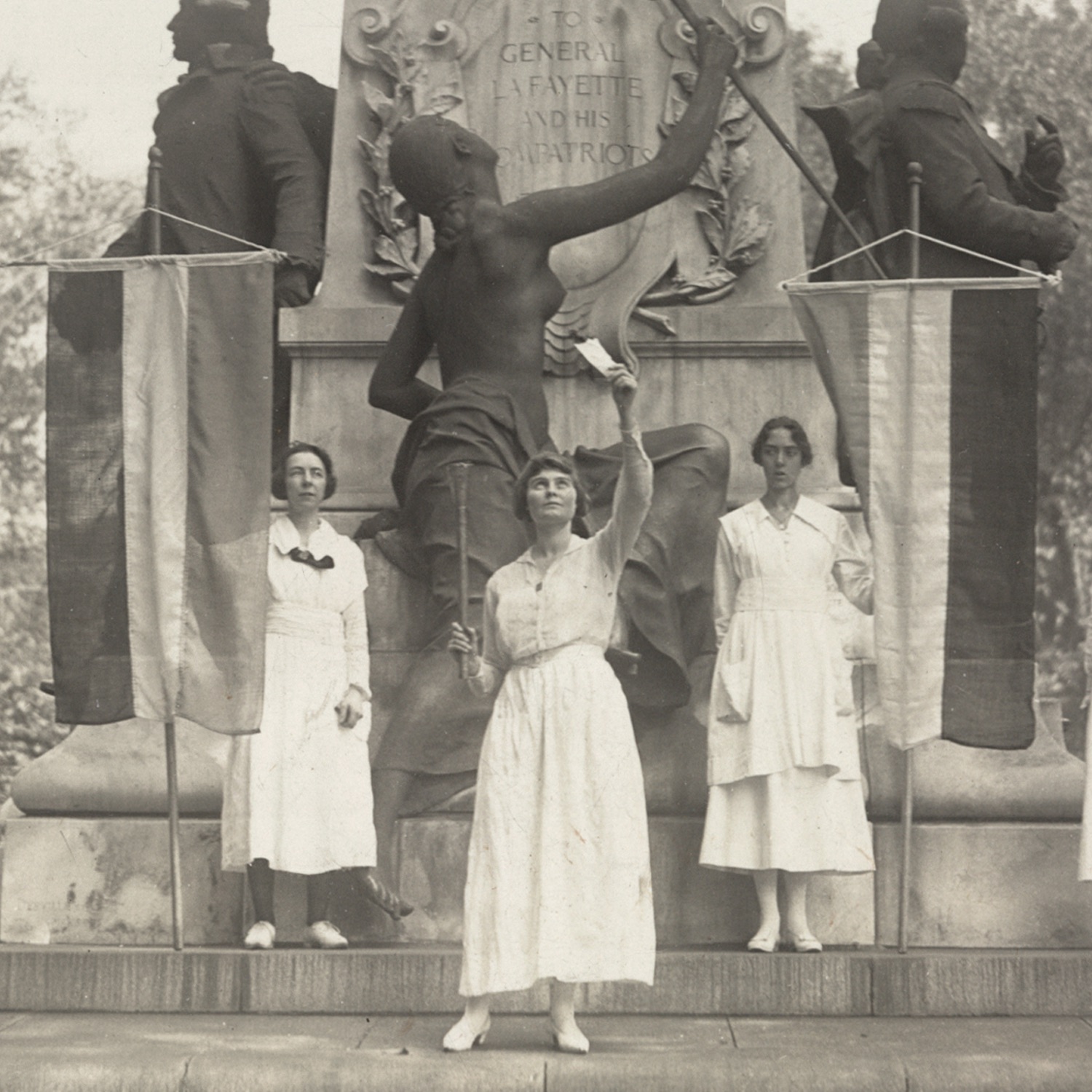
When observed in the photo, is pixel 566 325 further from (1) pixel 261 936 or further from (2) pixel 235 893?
(1) pixel 261 936

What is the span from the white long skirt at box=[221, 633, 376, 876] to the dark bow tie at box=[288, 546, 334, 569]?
13.0 inches

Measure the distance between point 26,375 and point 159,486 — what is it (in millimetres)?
14246

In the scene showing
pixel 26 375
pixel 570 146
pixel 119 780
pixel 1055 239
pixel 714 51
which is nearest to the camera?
pixel 119 780

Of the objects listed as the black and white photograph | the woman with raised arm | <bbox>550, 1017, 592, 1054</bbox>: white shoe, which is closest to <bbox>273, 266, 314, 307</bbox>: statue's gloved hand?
the black and white photograph

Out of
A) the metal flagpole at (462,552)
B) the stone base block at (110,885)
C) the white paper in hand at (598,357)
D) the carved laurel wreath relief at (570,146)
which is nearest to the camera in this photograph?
the white paper in hand at (598,357)

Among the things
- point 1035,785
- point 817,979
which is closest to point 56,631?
point 817,979

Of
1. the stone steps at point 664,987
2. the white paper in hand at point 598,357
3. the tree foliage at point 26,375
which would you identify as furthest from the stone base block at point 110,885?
the tree foliage at point 26,375

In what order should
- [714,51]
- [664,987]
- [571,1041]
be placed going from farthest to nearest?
1. [714,51]
2. [664,987]
3. [571,1041]

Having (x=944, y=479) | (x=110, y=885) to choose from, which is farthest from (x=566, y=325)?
(x=110, y=885)

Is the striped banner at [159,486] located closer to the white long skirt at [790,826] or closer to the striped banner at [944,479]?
the white long skirt at [790,826]

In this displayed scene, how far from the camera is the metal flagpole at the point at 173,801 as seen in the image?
10109mm

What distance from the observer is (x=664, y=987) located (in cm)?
970

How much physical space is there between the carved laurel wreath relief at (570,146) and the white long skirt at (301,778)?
8.51 ft

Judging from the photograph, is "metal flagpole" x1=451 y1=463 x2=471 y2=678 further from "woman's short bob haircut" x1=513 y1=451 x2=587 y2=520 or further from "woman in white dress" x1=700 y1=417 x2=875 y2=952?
"woman in white dress" x1=700 y1=417 x2=875 y2=952
